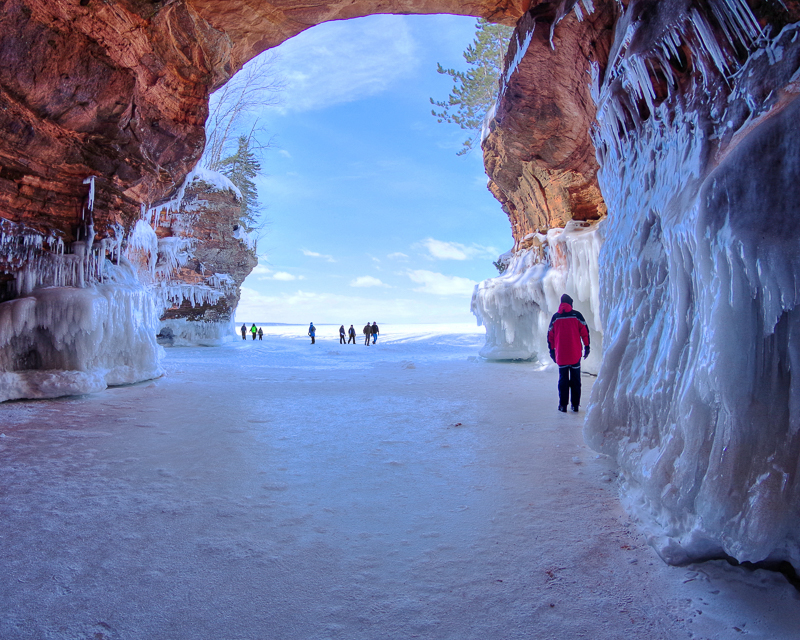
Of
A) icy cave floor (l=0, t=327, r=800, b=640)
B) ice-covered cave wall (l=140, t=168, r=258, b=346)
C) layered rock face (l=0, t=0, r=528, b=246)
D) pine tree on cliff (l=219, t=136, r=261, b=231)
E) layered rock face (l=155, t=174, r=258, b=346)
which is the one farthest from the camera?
pine tree on cliff (l=219, t=136, r=261, b=231)

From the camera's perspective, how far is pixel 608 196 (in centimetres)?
459

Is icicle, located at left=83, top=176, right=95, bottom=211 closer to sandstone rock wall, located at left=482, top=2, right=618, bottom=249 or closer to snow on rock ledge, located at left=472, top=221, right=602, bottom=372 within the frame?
sandstone rock wall, located at left=482, top=2, right=618, bottom=249

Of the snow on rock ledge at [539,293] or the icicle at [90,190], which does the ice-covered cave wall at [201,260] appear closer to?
the icicle at [90,190]

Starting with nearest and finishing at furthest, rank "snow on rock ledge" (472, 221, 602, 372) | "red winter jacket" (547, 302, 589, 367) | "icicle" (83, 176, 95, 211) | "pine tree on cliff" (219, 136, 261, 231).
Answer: "red winter jacket" (547, 302, 589, 367)
"icicle" (83, 176, 95, 211)
"snow on rock ledge" (472, 221, 602, 372)
"pine tree on cliff" (219, 136, 261, 231)

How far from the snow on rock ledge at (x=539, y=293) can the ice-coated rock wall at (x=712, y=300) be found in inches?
199

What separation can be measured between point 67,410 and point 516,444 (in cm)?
600

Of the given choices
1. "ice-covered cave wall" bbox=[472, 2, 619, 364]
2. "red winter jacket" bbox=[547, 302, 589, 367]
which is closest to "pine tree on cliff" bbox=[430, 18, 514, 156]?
"ice-covered cave wall" bbox=[472, 2, 619, 364]

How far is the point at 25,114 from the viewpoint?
514 centimetres

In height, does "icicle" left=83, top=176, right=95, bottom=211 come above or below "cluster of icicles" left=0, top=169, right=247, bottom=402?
above

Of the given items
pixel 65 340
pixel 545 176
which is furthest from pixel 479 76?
pixel 65 340

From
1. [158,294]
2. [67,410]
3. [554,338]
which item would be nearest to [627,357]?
[554,338]

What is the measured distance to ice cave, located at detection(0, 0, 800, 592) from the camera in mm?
2023

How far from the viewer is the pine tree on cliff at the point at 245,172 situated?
2497cm

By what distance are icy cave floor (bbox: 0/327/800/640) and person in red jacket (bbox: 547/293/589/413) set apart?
35.0 inches
